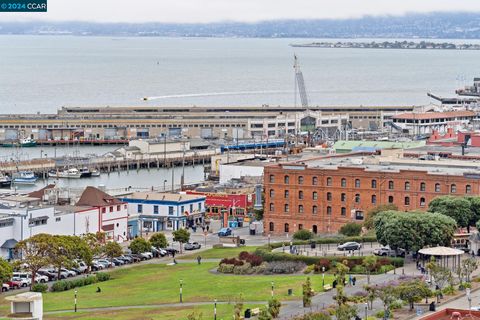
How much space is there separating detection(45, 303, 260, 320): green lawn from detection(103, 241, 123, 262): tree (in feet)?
42.1

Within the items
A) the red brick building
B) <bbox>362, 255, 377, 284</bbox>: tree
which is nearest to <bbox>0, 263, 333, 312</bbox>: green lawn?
<bbox>362, 255, 377, 284</bbox>: tree

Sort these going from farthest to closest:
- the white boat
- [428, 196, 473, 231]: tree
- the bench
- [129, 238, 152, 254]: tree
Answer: the white boat
[129, 238, 152, 254]: tree
[428, 196, 473, 231]: tree
the bench

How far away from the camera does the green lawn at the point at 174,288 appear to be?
1914 inches

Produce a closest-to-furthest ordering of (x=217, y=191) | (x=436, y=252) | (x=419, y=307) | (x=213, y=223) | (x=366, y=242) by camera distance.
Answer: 1. (x=419, y=307)
2. (x=436, y=252)
3. (x=366, y=242)
4. (x=213, y=223)
5. (x=217, y=191)

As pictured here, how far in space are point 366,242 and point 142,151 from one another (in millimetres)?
63425

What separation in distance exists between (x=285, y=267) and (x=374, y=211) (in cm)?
1384

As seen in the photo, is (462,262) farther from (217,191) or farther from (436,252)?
(217,191)

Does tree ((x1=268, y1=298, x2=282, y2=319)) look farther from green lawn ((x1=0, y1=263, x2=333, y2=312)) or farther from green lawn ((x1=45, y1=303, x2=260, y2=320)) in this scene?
green lawn ((x1=0, y1=263, x2=333, y2=312))

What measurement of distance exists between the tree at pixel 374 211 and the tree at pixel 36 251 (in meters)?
13.9

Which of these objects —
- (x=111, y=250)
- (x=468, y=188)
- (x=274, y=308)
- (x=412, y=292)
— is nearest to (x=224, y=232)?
(x=111, y=250)

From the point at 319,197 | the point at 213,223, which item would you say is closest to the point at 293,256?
the point at 319,197

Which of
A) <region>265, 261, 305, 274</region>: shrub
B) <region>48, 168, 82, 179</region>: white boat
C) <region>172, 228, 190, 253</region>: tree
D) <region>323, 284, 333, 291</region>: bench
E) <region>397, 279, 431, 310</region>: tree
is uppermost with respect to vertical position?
<region>397, 279, 431, 310</region>: tree

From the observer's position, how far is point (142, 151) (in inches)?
4737

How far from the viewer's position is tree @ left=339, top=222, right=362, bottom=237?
6412 cm
